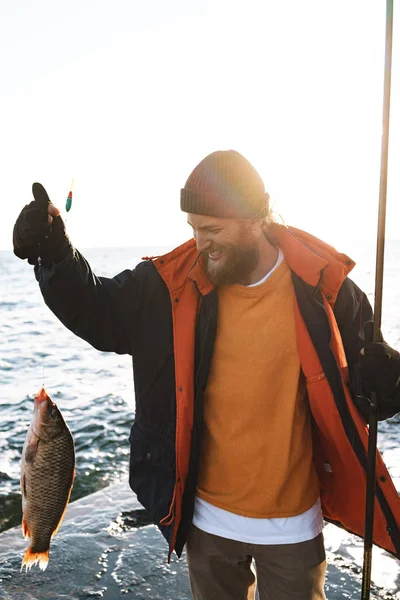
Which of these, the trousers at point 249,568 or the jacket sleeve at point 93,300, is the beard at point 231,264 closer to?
the jacket sleeve at point 93,300

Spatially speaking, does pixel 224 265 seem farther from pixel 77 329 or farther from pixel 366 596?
pixel 366 596

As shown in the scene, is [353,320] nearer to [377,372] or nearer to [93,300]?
[377,372]

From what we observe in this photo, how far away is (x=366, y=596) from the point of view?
3.13 metres

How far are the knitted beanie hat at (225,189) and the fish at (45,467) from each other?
120 centimetres

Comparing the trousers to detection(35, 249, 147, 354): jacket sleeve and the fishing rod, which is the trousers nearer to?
the fishing rod

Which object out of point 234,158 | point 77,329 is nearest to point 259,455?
point 77,329

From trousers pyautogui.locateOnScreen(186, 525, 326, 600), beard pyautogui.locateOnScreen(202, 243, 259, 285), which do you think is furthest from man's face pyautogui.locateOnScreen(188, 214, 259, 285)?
trousers pyautogui.locateOnScreen(186, 525, 326, 600)

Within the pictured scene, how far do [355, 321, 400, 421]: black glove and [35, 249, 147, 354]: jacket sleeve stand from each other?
110 cm

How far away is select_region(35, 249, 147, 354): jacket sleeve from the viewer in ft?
9.52

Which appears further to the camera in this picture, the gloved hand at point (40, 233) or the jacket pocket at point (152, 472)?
the jacket pocket at point (152, 472)

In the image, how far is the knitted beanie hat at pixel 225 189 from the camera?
10.7 ft

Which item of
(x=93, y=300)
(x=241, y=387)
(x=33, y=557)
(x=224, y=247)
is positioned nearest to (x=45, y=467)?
(x=33, y=557)

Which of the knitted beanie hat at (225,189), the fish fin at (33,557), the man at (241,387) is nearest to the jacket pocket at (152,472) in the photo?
the man at (241,387)

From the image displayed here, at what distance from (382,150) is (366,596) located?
212cm
